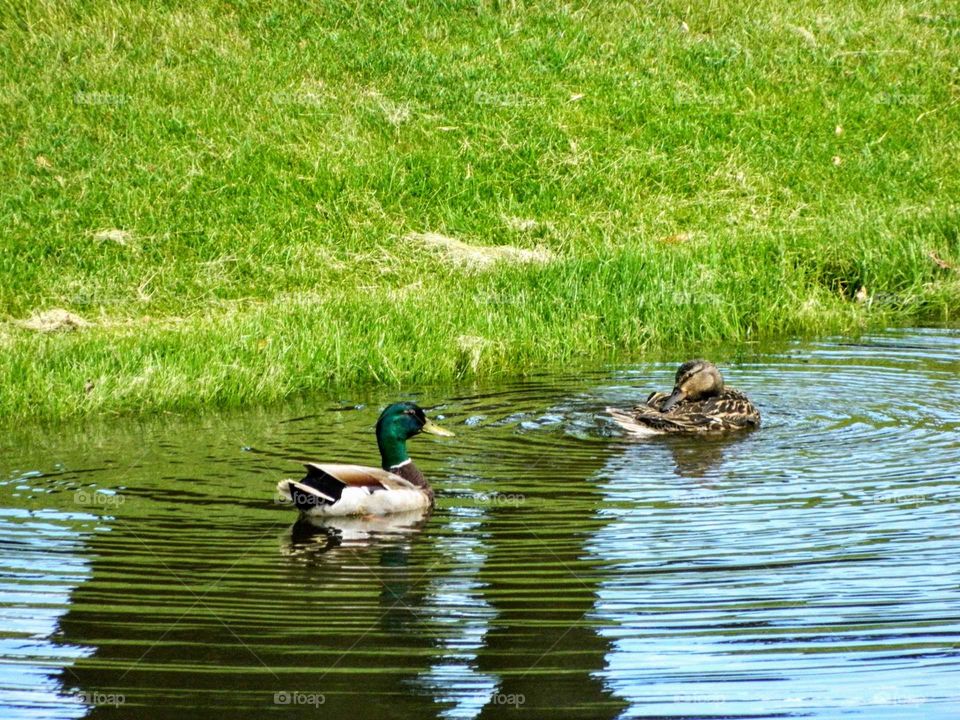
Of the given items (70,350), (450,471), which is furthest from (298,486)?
Answer: (70,350)

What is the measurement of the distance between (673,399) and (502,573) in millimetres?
4181

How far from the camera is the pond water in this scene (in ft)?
18.1

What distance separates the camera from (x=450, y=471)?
9.50 metres

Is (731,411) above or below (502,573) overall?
above

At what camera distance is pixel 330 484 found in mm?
8367

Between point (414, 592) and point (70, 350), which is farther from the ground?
point (70, 350)

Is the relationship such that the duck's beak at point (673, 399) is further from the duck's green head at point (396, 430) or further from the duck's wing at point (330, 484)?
the duck's wing at point (330, 484)

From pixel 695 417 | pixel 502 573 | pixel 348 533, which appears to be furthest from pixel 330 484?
pixel 695 417

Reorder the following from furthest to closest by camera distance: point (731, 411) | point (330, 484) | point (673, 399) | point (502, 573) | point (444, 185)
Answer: point (444, 185), point (673, 399), point (731, 411), point (330, 484), point (502, 573)

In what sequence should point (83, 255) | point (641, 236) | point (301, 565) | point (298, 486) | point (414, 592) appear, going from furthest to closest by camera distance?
point (641, 236) < point (83, 255) < point (298, 486) < point (301, 565) < point (414, 592)

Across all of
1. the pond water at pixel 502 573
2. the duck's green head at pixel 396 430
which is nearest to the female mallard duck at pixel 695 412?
the pond water at pixel 502 573

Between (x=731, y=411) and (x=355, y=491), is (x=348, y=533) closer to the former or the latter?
(x=355, y=491)

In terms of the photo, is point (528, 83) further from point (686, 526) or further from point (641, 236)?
point (686, 526)

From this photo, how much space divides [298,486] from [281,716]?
2961 mm
